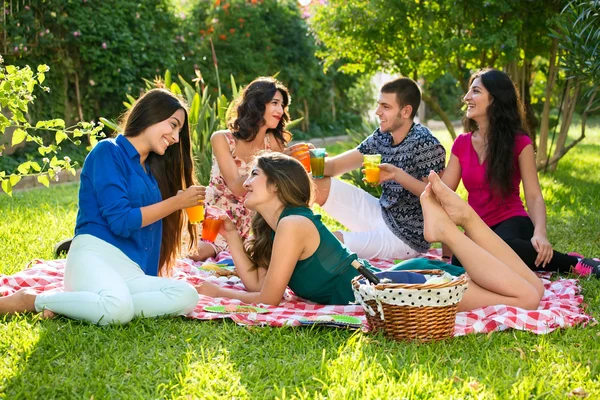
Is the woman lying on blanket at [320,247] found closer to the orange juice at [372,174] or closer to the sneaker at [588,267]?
the orange juice at [372,174]

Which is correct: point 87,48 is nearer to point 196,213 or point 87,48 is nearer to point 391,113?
point 391,113

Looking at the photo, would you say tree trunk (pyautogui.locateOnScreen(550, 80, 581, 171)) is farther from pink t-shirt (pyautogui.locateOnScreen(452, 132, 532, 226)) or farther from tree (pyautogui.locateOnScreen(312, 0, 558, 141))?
pink t-shirt (pyautogui.locateOnScreen(452, 132, 532, 226))

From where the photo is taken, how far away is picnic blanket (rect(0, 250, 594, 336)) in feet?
11.4

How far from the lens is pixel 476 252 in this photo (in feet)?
11.7

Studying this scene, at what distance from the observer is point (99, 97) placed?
1065 centimetres

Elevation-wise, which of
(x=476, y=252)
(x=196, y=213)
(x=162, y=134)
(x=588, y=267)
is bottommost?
(x=588, y=267)

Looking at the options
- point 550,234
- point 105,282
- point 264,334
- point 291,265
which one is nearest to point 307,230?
point 291,265

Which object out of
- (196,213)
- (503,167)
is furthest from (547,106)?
(196,213)

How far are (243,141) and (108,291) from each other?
6.43ft

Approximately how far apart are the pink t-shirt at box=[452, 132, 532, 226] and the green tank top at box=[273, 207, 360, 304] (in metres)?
1.30

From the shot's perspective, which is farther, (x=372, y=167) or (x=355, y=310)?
(x=372, y=167)

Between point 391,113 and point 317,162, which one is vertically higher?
point 391,113

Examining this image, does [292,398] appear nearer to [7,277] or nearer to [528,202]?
[7,277]

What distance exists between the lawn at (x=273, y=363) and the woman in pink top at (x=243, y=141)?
174 cm
